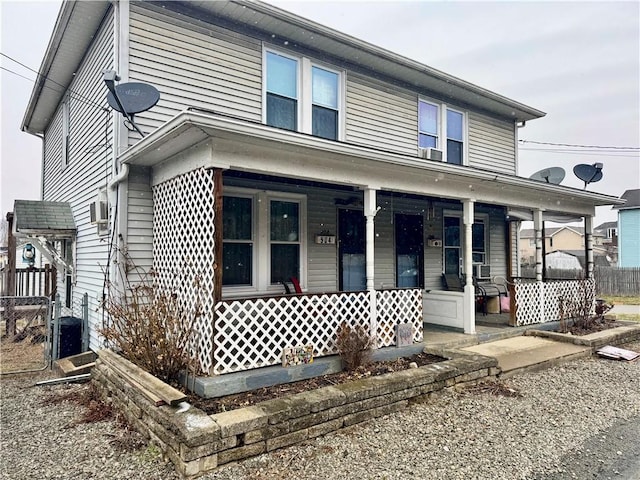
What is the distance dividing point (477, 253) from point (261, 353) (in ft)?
26.1

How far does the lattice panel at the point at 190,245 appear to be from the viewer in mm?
4703

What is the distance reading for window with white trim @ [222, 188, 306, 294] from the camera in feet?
22.5

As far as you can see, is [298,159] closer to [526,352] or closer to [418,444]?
[418,444]

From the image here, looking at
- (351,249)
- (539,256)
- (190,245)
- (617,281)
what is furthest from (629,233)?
(190,245)

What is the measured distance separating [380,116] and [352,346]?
5332mm

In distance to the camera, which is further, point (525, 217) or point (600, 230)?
point (600, 230)

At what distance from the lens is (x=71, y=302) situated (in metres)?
8.77

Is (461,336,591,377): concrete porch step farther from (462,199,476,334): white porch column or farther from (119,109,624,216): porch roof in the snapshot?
(119,109,624,216): porch roof

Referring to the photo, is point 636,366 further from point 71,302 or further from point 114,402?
point 71,302

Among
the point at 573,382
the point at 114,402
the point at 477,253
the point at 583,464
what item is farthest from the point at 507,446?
the point at 477,253

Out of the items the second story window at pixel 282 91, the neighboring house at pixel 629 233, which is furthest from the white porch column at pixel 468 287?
the neighboring house at pixel 629 233

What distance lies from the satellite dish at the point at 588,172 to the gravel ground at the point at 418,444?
22.4 feet

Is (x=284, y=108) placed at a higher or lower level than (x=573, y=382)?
higher

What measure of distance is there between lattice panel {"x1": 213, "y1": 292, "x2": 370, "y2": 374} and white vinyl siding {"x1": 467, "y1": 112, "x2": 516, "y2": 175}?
21.2ft
